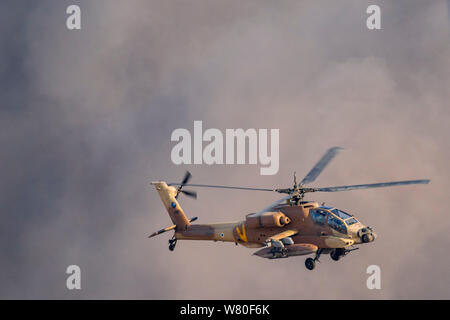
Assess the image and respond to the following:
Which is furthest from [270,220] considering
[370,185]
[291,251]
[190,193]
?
[190,193]

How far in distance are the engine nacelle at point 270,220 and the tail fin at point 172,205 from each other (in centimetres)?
895

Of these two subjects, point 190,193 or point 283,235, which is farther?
point 190,193

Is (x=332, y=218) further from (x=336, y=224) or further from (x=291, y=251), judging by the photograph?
(x=291, y=251)

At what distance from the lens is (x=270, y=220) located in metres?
58.2

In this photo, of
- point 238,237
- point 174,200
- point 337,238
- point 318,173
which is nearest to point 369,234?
point 337,238

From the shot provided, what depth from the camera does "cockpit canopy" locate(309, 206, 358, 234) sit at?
5638 centimetres

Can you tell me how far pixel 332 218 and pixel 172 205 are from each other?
17.2 metres

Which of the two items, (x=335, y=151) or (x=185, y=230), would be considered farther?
(x=185, y=230)

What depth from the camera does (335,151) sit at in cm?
5884

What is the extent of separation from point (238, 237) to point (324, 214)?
842 cm

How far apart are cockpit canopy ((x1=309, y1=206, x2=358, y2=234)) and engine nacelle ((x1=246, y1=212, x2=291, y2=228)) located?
2.35m

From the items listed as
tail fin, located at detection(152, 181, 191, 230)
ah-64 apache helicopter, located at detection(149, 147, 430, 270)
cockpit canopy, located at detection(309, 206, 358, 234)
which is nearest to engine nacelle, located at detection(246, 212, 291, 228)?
ah-64 apache helicopter, located at detection(149, 147, 430, 270)

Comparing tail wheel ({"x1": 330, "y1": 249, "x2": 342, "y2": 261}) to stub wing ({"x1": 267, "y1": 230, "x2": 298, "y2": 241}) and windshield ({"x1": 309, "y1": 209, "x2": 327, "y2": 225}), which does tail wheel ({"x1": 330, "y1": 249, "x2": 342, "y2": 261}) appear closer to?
windshield ({"x1": 309, "y1": 209, "x2": 327, "y2": 225})
